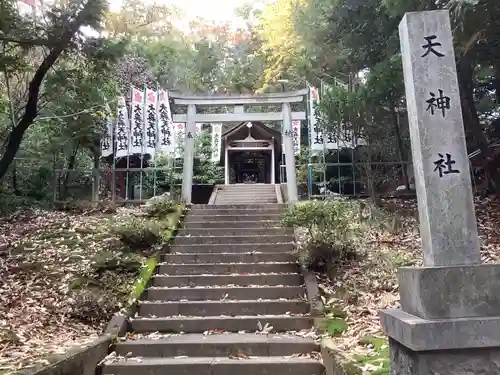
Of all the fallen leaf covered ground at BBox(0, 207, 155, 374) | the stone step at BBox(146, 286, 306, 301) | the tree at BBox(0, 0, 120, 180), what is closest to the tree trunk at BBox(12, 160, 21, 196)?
the fallen leaf covered ground at BBox(0, 207, 155, 374)

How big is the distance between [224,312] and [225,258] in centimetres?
177

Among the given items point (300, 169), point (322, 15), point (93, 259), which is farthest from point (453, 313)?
point (300, 169)

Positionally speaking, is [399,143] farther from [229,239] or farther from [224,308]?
[224,308]

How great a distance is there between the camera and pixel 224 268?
7641mm

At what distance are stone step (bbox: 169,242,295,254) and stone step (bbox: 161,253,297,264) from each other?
0.93 ft

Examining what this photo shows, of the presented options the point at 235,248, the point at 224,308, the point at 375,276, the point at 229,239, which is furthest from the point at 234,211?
the point at 375,276

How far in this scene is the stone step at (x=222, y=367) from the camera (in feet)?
16.0

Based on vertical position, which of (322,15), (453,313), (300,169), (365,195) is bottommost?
(453,313)

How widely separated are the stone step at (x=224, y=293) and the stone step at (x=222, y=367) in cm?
175

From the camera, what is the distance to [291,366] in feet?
16.0

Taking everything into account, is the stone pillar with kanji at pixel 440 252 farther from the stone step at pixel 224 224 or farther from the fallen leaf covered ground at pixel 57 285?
the stone step at pixel 224 224

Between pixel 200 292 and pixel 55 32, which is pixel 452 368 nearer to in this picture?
pixel 200 292

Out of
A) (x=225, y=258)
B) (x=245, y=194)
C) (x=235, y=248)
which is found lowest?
(x=225, y=258)

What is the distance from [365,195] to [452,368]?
9.63 m
